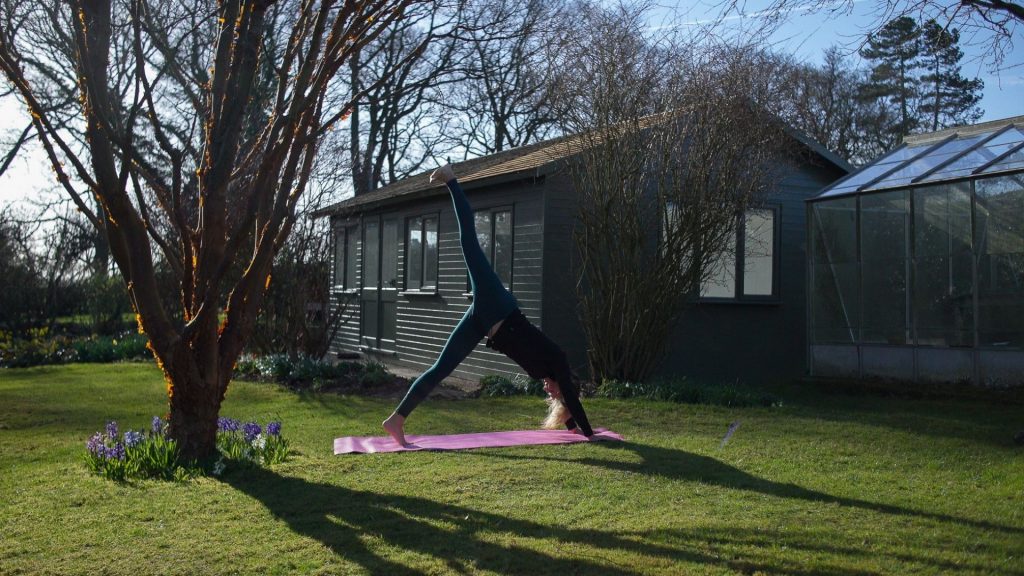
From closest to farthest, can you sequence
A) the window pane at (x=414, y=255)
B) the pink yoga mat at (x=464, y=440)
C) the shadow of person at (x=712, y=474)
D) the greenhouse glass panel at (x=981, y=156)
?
1. the shadow of person at (x=712, y=474)
2. the pink yoga mat at (x=464, y=440)
3. the greenhouse glass panel at (x=981, y=156)
4. the window pane at (x=414, y=255)

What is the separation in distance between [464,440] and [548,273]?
595cm

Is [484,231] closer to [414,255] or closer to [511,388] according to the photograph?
[414,255]

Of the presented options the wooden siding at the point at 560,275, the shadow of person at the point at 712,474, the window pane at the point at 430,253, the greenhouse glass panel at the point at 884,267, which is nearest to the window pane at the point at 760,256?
the greenhouse glass panel at the point at 884,267

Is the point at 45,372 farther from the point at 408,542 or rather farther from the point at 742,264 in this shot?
the point at 408,542

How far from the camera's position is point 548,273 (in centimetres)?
1470

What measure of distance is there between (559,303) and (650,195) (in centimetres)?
238

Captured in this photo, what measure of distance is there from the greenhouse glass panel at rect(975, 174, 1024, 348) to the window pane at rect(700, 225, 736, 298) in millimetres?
3471

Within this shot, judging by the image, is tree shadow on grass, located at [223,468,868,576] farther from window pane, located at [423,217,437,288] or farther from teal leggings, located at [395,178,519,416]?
window pane, located at [423,217,437,288]

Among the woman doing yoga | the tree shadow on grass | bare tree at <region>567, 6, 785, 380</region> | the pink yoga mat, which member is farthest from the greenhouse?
the tree shadow on grass

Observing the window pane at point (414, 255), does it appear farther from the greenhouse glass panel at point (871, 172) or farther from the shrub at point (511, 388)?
the greenhouse glass panel at point (871, 172)

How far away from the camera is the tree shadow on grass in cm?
498

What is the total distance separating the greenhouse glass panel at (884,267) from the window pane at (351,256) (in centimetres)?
1206

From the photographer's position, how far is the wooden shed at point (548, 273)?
14.8m

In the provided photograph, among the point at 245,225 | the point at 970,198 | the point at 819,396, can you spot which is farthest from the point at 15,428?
the point at 970,198
